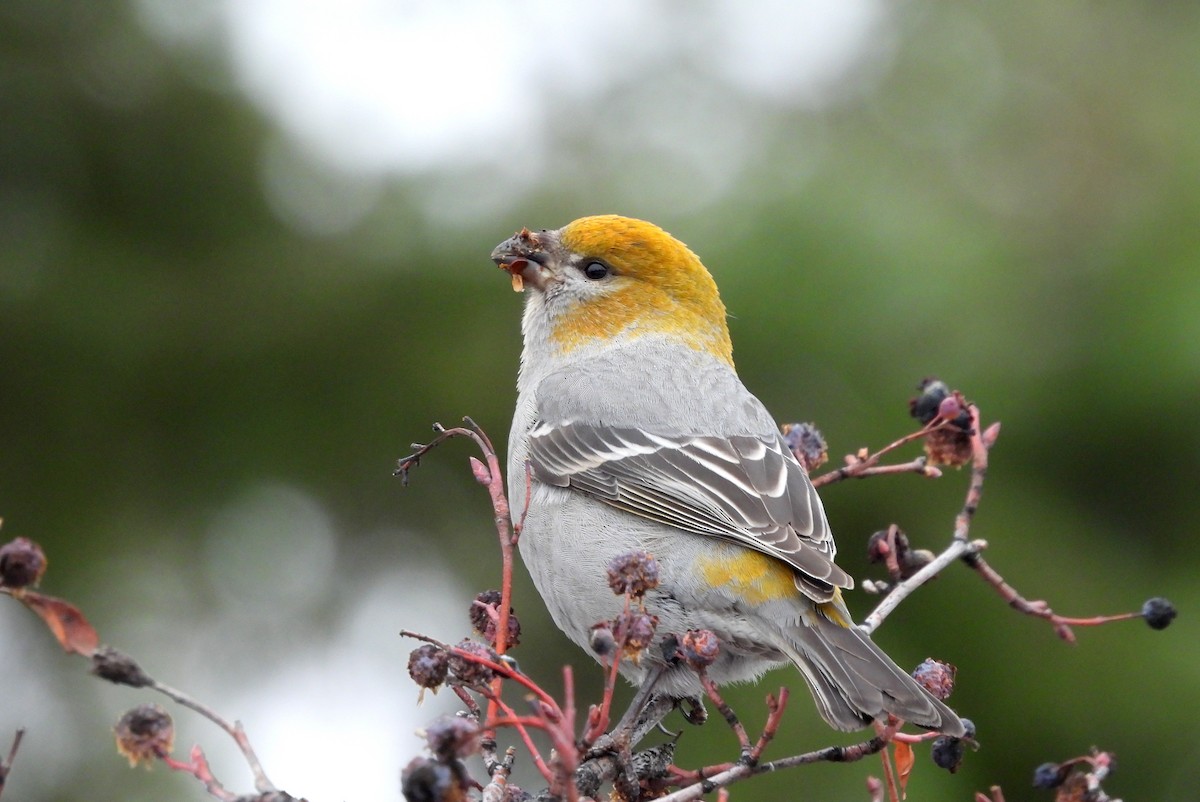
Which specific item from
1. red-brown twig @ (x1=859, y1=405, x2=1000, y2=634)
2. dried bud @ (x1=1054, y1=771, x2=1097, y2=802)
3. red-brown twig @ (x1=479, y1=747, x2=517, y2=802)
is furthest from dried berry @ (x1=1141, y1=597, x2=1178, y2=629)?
red-brown twig @ (x1=479, y1=747, x2=517, y2=802)

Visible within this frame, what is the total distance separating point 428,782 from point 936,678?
1412 millimetres

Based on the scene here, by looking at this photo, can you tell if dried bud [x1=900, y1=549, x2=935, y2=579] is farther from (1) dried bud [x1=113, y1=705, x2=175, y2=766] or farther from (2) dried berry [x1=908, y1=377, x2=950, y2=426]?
(1) dried bud [x1=113, y1=705, x2=175, y2=766]

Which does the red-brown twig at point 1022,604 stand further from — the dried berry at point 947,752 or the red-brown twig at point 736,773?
the red-brown twig at point 736,773

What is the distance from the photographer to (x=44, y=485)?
5.87m

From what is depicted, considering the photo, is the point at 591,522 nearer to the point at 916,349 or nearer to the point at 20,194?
the point at 916,349

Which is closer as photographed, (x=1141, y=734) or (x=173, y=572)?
(x=1141, y=734)

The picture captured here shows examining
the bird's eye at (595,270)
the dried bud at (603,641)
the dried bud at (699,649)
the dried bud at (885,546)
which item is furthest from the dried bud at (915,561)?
the bird's eye at (595,270)

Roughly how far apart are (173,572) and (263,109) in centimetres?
256

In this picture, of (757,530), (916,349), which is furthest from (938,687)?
(916,349)

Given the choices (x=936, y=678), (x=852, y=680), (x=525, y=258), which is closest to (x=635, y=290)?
(x=525, y=258)

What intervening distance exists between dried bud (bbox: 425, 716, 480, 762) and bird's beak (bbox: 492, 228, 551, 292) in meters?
3.04

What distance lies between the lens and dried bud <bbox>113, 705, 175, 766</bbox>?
196 centimetres

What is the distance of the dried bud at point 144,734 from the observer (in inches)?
77.0

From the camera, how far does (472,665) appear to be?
91.0 inches
